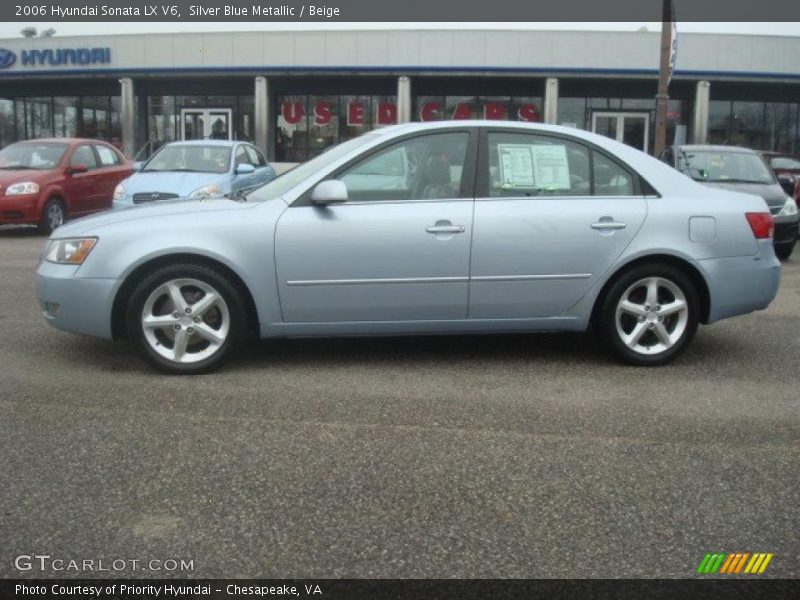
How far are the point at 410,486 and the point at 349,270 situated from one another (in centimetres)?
193

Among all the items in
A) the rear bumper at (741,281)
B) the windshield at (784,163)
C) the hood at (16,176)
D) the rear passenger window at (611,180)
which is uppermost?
the rear passenger window at (611,180)

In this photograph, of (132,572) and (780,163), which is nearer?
(132,572)

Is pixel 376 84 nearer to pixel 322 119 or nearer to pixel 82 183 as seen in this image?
pixel 322 119

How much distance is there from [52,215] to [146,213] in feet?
29.7

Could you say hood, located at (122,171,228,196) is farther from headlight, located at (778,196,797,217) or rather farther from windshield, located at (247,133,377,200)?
headlight, located at (778,196,797,217)

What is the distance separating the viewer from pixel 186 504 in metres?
3.43

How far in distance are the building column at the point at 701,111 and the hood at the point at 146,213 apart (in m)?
25.4

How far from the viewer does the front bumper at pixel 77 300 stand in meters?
5.23

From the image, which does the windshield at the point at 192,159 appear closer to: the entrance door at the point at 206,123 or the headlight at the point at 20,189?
the headlight at the point at 20,189

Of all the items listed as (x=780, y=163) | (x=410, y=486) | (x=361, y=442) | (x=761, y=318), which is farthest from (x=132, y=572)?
(x=780, y=163)

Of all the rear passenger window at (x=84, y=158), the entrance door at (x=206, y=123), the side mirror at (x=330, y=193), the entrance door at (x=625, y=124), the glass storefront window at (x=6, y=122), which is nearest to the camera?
the side mirror at (x=330, y=193)

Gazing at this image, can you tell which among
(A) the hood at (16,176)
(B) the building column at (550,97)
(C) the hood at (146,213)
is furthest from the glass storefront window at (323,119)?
(C) the hood at (146,213)

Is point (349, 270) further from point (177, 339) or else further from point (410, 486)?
point (410, 486)

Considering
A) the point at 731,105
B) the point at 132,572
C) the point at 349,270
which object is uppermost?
the point at 731,105
